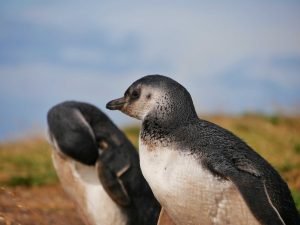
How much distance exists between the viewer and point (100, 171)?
197 inches

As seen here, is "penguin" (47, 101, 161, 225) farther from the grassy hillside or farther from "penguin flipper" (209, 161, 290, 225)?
the grassy hillside

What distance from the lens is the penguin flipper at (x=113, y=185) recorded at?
4961mm

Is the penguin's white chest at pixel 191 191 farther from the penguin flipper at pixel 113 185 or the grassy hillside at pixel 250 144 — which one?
the grassy hillside at pixel 250 144

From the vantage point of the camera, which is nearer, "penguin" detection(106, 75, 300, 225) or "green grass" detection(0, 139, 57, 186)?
"penguin" detection(106, 75, 300, 225)

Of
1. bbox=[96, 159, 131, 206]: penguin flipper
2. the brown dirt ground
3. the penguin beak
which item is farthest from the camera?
the brown dirt ground

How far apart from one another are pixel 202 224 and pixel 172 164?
1.12 ft

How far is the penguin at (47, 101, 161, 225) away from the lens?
5.03 meters

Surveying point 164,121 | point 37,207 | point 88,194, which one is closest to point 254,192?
point 164,121

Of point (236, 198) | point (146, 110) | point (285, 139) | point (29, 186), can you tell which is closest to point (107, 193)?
point (146, 110)

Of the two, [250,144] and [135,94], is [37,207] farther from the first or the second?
[250,144]

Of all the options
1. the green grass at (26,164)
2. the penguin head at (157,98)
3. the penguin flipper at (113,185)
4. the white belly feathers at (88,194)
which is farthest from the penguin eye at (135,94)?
the green grass at (26,164)

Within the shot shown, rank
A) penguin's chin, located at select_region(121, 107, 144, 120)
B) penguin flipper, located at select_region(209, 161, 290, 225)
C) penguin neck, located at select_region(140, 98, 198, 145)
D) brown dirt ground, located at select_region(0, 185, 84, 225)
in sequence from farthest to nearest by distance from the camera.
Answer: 1. brown dirt ground, located at select_region(0, 185, 84, 225)
2. penguin's chin, located at select_region(121, 107, 144, 120)
3. penguin neck, located at select_region(140, 98, 198, 145)
4. penguin flipper, located at select_region(209, 161, 290, 225)

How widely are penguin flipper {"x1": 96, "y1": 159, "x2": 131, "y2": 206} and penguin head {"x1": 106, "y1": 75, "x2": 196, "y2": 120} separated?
1258 mm

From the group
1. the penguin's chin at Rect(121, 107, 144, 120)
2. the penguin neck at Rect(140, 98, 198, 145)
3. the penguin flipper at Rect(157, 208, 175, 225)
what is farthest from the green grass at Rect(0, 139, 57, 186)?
the penguin neck at Rect(140, 98, 198, 145)
